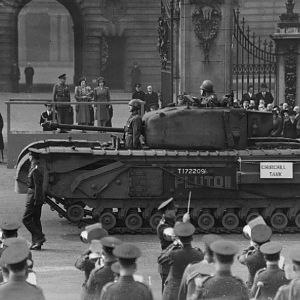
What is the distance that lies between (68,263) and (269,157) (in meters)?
4.02

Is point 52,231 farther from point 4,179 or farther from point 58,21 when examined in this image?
point 58,21

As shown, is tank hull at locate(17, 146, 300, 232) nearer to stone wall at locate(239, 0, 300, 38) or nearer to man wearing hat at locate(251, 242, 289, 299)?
man wearing hat at locate(251, 242, 289, 299)

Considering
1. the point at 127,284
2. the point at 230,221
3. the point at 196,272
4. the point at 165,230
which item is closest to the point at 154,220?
the point at 230,221

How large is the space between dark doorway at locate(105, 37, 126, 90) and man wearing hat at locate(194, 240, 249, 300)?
4393cm

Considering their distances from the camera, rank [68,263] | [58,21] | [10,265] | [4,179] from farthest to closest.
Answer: [58,21], [4,179], [68,263], [10,265]

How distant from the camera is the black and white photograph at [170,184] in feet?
34.5

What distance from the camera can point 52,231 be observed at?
65.4 feet

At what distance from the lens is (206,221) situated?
64.3 ft

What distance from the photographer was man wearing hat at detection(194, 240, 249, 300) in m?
9.48

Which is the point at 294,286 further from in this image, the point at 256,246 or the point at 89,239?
the point at 89,239

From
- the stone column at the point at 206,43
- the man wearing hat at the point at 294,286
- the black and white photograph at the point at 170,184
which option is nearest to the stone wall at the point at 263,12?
the black and white photograph at the point at 170,184

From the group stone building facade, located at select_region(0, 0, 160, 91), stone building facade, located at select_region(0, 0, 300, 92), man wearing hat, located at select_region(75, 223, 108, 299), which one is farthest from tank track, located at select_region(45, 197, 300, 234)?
stone building facade, located at select_region(0, 0, 160, 91)

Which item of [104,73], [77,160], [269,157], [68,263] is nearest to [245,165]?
[269,157]

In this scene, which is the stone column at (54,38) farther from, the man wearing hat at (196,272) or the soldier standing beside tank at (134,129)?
the man wearing hat at (196,272)
